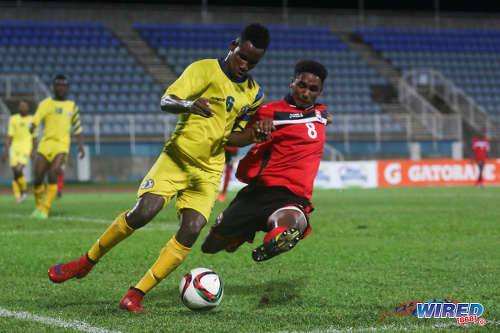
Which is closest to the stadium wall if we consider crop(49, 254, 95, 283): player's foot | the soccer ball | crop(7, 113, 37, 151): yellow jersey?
crop(7, 113, 37, 151): yellow jersey

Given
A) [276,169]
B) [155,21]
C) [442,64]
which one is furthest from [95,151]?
[276,169]

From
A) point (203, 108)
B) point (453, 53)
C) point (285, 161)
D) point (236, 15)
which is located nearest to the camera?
point (203, 108)

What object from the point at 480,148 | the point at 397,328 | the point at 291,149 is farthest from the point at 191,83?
the point at 480,148

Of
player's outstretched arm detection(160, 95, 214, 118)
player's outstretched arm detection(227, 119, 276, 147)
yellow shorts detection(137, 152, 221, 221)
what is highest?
player's outstretched arm detection(160, 95, 214, 118)

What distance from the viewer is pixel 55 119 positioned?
11094mm

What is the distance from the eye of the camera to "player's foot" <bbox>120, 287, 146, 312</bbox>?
442 centimetres

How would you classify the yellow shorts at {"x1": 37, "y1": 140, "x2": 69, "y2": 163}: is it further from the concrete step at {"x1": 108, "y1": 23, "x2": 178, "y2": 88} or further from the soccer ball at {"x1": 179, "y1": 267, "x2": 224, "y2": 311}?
the concrete step at {"x1": 108, "y1": 23, "x2": 178, "y2": 88}

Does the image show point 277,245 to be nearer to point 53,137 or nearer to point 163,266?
point 163,266

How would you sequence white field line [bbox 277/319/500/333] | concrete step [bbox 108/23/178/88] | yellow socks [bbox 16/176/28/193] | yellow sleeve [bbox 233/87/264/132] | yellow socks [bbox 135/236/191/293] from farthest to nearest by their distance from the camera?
concrete step [bbox 108/23/178/88]
yellow socks [bbox 16/176/28/193]
yellow sleeve [bbox 233/87/264/132]
yellow socks [bbox 135/236/191/293]
white field line [bbox 277/319/500/333]

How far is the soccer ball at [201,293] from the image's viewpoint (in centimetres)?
441

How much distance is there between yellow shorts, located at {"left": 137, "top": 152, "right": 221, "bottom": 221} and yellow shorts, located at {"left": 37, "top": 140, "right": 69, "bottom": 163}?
6416mm

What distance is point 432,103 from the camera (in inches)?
1211

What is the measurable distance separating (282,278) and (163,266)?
4.64ft

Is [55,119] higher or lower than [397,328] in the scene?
lower
